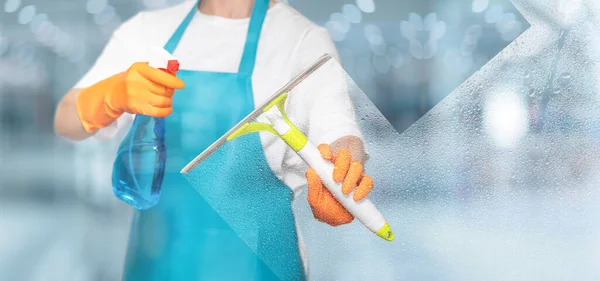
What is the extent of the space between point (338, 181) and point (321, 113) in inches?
Result: 8.2

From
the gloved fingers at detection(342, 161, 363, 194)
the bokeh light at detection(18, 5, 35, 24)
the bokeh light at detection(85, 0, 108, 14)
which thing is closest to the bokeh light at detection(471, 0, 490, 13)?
the gloved fingers at detection(342, 161, 363, 194)

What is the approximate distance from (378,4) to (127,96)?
594mm

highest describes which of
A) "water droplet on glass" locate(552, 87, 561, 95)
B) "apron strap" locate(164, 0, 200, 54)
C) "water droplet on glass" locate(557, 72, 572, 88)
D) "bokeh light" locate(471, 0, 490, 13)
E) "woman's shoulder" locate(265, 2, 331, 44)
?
"bokeh light" locate(471, 0, 490, 13)

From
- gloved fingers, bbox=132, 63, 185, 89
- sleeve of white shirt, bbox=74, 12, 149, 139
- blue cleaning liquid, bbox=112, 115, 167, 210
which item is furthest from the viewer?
sleeve of white shirt, bbox=74, 12, 149, 139

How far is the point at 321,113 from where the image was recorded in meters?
1.50

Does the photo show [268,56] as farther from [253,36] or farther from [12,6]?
[12,6]

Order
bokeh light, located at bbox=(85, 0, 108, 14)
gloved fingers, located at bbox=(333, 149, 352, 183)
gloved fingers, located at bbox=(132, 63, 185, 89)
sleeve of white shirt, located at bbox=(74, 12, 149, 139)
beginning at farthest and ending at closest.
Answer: bokeh light, located at bbox=(85, 0, 108, 14) → sleeve of white shirt, located at bbox=(74, 12, 149, 139) → gloved fingers, located at bbox=(132, 63, 185, 89) → gloved fingers, located at bbox=(333, 149, 352, 183)

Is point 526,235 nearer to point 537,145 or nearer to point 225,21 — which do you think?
point 537,145

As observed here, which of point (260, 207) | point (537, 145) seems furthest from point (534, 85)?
point (260, 207)

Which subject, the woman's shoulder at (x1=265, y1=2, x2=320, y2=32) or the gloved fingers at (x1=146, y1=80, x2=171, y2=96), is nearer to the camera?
the gloved fingers at (x1=146, y1=80, x2=171, y2=96)

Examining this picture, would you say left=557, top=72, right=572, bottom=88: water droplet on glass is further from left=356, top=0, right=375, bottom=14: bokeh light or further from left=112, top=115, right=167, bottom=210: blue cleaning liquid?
left=112, top=115, right=167, bottom=210: blue cleaning liquid

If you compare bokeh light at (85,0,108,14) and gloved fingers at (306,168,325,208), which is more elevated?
bokeh light at (85,0,108,14)

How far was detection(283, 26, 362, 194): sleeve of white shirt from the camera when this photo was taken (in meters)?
1.48

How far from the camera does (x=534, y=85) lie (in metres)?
1.63
